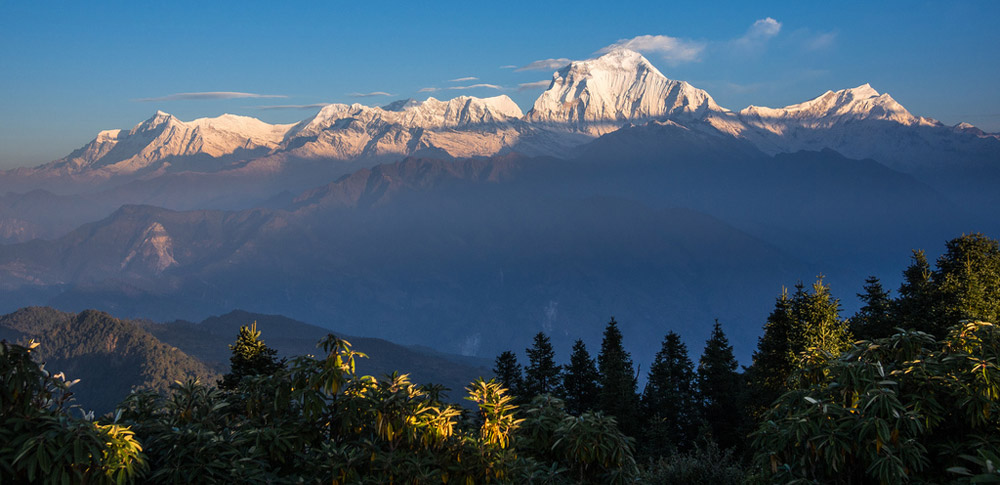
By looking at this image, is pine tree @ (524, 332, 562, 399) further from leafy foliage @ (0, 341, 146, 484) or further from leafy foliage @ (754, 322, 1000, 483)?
leafy foliage @ (0, 341, 146, 484)

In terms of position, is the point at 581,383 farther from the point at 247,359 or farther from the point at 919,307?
the point at 247,359

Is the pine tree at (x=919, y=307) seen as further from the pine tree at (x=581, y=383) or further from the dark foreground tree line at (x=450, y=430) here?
the pine tree at (x=581, y=383)

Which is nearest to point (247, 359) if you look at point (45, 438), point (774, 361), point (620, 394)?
point (620, 394)

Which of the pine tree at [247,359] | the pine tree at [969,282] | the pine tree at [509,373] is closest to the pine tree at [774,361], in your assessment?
the pine tree at [969,282]

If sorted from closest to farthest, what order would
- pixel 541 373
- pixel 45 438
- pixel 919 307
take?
pixel 45 438 < pixel 919 307 < pixel 541 373

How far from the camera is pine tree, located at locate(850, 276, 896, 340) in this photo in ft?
151

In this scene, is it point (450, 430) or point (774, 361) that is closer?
point (450, 430)

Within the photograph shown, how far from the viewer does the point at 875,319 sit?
49781mm

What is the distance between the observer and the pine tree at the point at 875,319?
4612 centimetres

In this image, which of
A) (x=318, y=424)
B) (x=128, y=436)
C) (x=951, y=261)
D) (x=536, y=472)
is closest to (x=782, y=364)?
(x=951, y=261)

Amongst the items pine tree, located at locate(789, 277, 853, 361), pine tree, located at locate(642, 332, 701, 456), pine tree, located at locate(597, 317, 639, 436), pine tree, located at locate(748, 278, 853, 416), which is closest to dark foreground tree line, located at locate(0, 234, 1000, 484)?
pine tree, located at locate(789, 277, 853, 361)

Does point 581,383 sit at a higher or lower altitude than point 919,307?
lower

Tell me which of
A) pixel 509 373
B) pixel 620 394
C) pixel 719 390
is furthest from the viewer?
pixel 509 373

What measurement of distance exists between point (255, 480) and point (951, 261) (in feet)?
163
